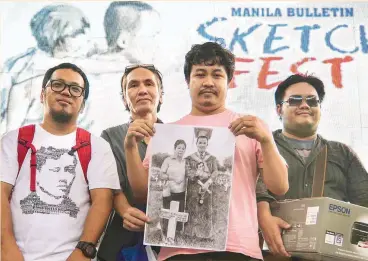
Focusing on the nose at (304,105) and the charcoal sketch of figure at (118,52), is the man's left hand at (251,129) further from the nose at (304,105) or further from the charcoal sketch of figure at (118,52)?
the charcoal sketch of figure at (118,52)

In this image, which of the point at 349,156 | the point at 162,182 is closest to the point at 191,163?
the point at 162,182

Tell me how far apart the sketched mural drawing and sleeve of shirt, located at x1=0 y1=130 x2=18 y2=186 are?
1.24 feet

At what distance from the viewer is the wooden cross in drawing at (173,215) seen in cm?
185

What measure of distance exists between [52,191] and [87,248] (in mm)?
246

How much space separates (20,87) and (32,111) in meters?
0.13

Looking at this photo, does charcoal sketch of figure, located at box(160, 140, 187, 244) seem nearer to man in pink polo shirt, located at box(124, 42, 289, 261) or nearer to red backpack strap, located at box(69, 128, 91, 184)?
Result: man in pink polo shirt, located at box(124, 42, 289, 261)

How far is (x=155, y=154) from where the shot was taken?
1.92 metres

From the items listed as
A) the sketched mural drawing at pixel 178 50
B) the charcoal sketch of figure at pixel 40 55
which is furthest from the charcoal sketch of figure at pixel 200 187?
the charcoal sketch of figure at pixel 40 55

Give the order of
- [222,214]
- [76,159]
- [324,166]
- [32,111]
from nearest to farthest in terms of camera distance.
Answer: [222,214] → [76,159] → [324,166] → [32,111]

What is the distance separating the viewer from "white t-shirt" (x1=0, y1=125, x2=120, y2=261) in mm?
1853

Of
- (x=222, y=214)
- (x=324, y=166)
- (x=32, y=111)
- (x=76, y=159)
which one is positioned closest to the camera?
(x=222, y=214)

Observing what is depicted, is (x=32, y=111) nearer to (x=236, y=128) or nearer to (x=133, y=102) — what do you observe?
(x=133, y=102)

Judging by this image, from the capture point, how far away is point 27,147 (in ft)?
6.54

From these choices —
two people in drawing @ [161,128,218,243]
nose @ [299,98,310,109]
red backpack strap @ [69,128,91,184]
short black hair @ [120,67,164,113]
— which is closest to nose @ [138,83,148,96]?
short black hair @ [120,67,164,113]
